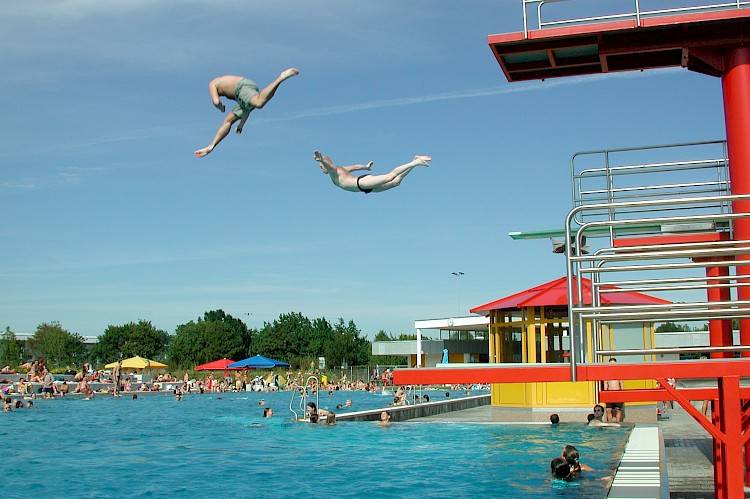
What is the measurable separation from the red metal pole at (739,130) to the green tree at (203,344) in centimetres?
7797

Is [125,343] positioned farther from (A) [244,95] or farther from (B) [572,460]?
(A) [244,95]

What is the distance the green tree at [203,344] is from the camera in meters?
83.9

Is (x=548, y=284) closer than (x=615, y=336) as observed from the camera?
No

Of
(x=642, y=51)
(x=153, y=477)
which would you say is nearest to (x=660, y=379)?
(x=642, y=51)

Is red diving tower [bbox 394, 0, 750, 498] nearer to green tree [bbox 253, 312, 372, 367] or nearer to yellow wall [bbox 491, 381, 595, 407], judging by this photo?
yellow wall [bbox 491, 381, 595, 407]

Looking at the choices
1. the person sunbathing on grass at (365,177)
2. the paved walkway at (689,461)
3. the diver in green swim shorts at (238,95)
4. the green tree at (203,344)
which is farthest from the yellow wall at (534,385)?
the green tree at (203,344)

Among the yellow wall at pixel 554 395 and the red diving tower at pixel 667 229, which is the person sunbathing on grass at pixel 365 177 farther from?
the yellow wall at pixel 554 395

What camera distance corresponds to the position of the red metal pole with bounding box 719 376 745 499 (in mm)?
5703

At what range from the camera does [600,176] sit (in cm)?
1149

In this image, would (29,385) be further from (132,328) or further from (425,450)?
(132,328)

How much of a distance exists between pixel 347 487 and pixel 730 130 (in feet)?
29.8

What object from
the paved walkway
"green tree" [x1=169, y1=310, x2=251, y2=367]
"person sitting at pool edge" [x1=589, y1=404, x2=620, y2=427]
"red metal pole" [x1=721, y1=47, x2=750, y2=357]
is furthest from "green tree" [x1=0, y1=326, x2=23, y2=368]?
"red metal pole" [x1=721, y1=47, x2=750, y2=357]

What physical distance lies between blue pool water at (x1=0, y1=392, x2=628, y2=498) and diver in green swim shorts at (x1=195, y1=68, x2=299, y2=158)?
8.49 m

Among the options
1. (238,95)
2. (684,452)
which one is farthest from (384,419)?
(238,95)
